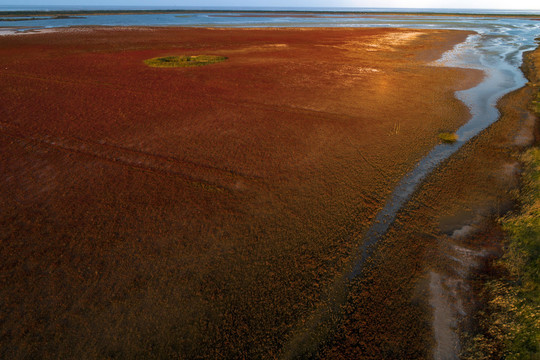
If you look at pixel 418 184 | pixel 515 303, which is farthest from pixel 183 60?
pixel 515 303

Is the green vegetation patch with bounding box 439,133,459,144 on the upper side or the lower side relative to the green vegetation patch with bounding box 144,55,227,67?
lower

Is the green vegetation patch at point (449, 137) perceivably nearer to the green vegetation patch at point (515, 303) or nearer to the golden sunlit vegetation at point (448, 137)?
the golden sunlit vegetation at point (448, 137)

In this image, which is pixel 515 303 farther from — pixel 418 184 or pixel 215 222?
pixel 215 222

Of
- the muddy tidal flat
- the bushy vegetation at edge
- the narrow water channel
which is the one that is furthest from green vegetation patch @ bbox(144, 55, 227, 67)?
the bushy vegetation at edge

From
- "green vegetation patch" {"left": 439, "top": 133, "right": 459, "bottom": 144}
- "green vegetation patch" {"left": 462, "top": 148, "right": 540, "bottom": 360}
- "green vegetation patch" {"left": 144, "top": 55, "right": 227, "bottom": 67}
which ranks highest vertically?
"green vegetation patch" {"left": 144, "top": 55, "right": 227, "bottom": 67}

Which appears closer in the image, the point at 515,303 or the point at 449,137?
the point at 515,303

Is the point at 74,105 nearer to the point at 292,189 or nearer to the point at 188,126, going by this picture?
the point at 188,126

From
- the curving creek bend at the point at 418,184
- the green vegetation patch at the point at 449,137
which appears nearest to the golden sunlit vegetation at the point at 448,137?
the green vegetation patch at the point at 449,137

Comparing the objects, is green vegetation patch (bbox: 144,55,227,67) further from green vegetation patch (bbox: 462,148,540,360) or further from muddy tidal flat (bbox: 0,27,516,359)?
green vegetation patch (bbox: 462,148,540,360)
